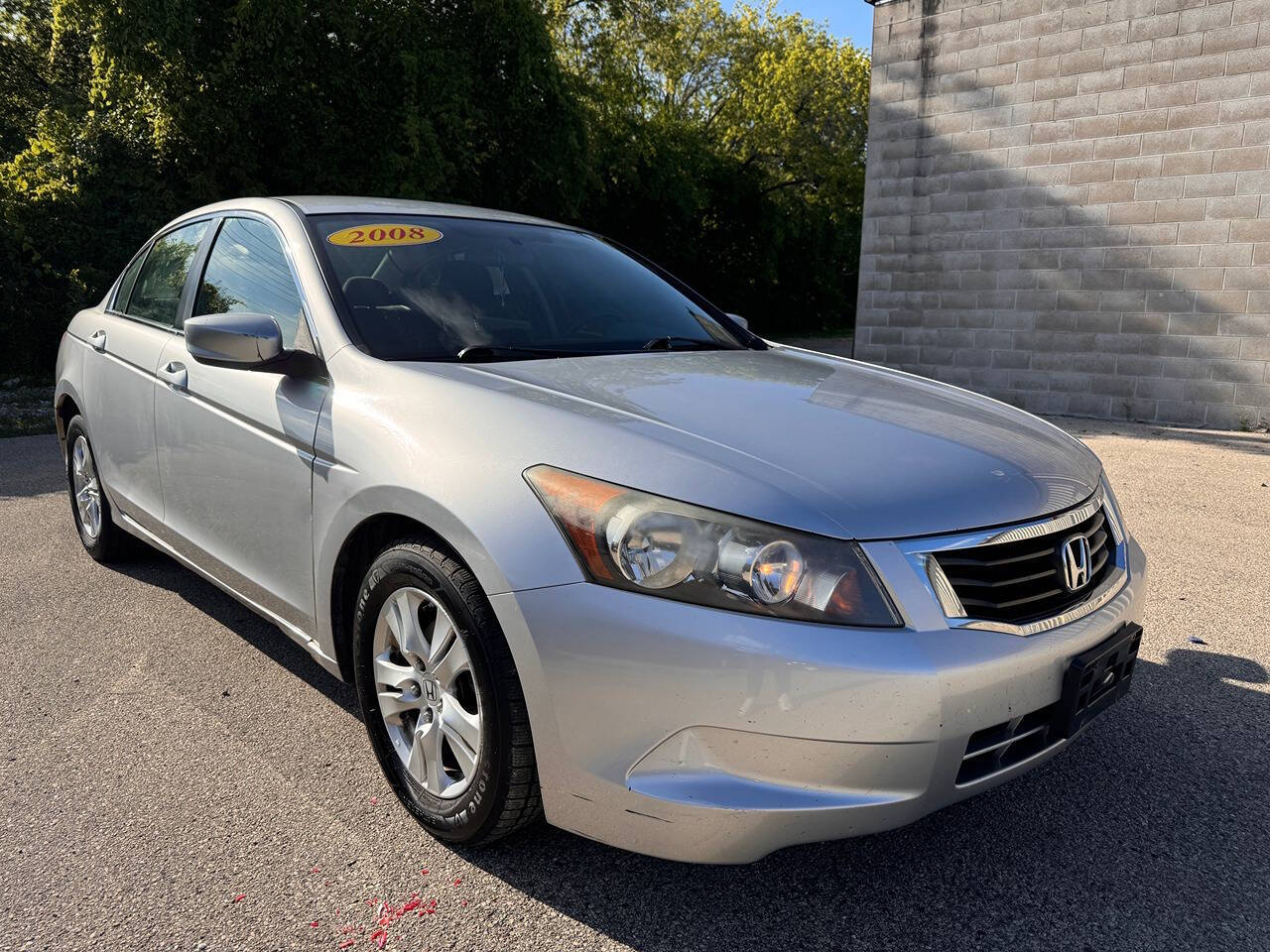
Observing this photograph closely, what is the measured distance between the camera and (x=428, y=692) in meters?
2.26

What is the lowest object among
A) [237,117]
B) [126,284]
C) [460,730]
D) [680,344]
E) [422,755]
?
[422,755]

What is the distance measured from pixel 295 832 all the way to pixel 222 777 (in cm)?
39

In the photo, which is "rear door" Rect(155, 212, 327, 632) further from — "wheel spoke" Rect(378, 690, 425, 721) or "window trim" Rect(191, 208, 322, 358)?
"wheel spoke" Rect(378, 690, 425, 721)

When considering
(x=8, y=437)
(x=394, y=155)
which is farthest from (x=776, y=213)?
(x=8, y=437)

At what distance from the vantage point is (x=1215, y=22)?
879cm

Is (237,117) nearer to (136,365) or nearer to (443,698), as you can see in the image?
(136,365)

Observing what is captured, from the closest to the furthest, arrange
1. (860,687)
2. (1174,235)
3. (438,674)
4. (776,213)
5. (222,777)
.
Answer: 1. (860,687)
2. (438,674)
3. (222,777)
4. (1174,235)
5. (776,213)

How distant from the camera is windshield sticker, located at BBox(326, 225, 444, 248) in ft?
9.87

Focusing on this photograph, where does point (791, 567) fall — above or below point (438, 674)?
above

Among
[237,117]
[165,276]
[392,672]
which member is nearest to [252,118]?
[237,117]

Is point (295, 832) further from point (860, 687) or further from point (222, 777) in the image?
point (860, 687)

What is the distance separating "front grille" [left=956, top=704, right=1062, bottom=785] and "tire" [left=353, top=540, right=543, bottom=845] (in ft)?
2.91

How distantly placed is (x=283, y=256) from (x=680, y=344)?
129cm

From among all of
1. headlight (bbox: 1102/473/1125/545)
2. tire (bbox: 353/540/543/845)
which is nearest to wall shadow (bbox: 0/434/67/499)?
tire (bbox: 353/540/543/845)
